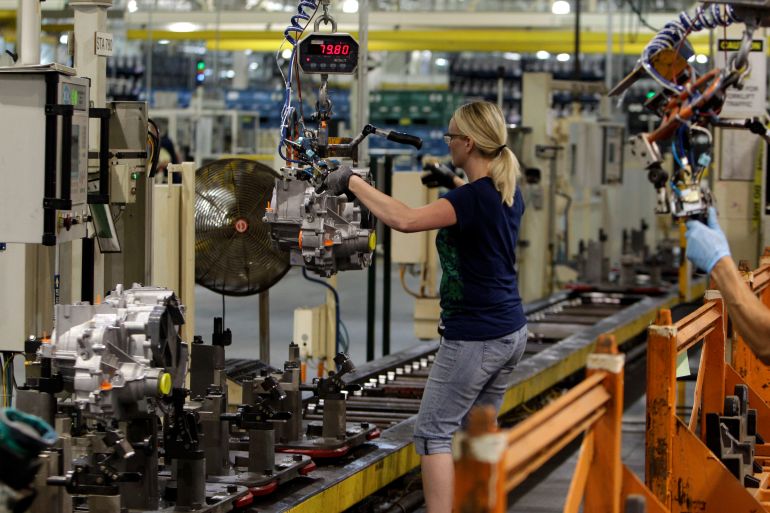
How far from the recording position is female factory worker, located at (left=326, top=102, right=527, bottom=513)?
4184 mm

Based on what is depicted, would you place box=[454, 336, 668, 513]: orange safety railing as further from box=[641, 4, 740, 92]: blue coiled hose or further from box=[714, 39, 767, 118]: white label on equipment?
box=[714, 39, 767, 118]: white label on equipment

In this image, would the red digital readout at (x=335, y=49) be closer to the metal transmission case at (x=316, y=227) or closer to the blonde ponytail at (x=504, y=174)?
the metal transmission case at (x=316, y=227)

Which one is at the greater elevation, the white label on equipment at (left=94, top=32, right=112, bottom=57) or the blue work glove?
the white label on equipment at (left=94, top=32, right=112, bottom=57)

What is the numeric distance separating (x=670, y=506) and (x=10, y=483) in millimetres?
2180

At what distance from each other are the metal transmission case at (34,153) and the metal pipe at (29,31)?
0.46 m

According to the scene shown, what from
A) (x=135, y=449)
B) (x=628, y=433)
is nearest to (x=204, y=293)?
(x=628, y=433)

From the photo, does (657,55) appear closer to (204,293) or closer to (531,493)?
(531,493)

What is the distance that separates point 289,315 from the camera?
1353 cm

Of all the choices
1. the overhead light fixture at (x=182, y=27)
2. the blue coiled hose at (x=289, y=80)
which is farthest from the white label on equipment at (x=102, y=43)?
the overhead light fixture at (x=182, y=27)

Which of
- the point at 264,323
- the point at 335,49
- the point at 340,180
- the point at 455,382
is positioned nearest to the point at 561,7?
the point at 264,323

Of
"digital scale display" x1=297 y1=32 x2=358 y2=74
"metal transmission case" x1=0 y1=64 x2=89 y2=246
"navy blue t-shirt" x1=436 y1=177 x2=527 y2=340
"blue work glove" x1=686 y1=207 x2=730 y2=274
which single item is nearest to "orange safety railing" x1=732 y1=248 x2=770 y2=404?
"digital scale display" x1=297 y1=32 x2=358 y2=74

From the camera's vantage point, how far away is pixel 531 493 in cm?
696

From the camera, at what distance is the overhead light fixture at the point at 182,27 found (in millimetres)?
19487

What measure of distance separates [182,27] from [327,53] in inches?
602
